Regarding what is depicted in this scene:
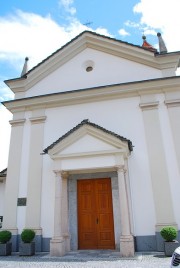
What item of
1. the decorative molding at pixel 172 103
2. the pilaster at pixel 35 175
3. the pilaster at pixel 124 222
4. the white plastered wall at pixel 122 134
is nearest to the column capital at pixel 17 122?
the pilaster at pixel 35 175

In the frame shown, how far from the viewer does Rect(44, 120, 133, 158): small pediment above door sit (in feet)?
31.3

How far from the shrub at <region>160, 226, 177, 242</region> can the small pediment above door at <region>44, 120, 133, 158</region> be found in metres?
3.11

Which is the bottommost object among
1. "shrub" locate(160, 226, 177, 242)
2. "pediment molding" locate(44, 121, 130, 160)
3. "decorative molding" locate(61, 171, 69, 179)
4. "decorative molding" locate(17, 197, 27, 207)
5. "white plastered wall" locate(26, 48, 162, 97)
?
"shrub" locate(160, 226, 177, 242)

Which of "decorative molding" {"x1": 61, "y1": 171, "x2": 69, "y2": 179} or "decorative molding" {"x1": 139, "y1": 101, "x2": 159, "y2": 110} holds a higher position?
"decorative molding" {"x1": 139, "y1": 101, "x2": 159, "y2": 110}

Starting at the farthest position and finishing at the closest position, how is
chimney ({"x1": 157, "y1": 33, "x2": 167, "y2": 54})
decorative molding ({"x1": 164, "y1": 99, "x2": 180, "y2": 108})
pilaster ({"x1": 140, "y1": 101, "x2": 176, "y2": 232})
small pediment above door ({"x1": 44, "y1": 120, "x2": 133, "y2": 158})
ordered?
1. chimney ({"x1": 157, "y1": 33, "x2": 167, "y2": 54})
2. decorative molding ({"x1": 164, "y1": 99, "x2": 180, "y2": 108})
3. small pediment above door ({"x1": 44, "y1": 120, "x2": 133, "y2": 158})
4. pilaster ({"x1": 140, "y1": 101, "x2": 176, "y2": 232})

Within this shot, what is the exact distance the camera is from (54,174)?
10.7 metres

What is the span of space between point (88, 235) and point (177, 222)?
352 cm

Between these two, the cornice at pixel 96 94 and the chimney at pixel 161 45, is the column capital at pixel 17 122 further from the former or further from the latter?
the chimney at pixel 161 45

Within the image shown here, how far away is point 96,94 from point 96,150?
301cm

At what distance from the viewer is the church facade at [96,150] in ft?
31.0

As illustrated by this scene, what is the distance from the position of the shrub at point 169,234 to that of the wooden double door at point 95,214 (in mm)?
2237

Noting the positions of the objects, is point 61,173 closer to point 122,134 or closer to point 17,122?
point 122,134

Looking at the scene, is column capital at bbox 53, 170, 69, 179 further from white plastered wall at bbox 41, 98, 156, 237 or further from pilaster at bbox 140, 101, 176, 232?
pilaster at bbox 140, 101, 176, 232

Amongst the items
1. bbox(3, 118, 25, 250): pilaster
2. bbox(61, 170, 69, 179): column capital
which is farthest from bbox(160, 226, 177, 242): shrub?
bbox(3, 118, 25, 250): pilaster
